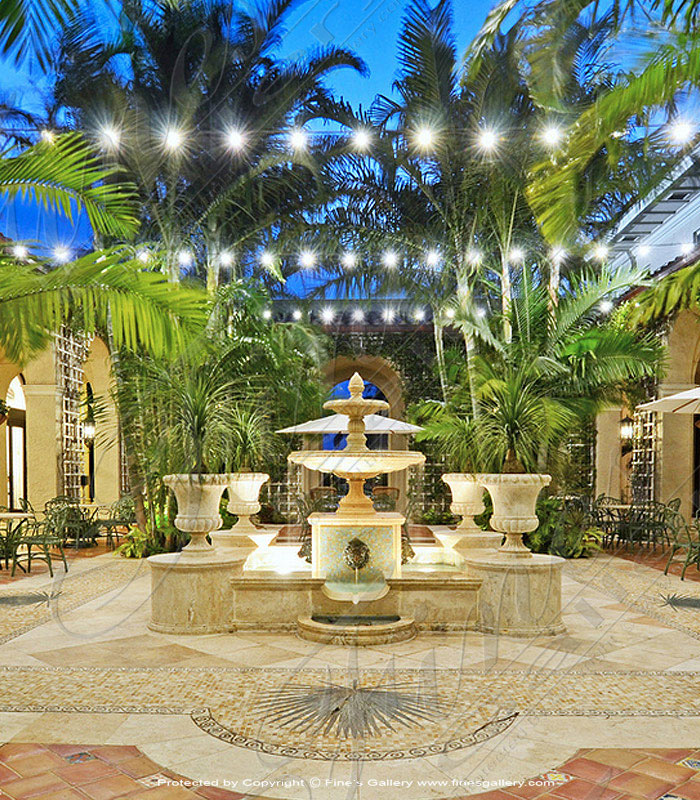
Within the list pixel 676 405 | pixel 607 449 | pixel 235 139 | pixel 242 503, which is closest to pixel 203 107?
pixel 235 139

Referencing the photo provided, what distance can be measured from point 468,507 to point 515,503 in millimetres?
2875

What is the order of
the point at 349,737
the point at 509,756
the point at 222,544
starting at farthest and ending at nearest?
the point at 222,544
the point at 349,737
the point at 509,756

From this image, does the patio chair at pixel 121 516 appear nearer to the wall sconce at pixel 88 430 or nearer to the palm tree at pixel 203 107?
the wall sconce at pixel 88 430

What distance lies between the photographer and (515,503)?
6719 millimetres

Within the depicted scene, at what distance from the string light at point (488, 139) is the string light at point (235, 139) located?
3.48m

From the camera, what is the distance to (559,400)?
10.6 metres

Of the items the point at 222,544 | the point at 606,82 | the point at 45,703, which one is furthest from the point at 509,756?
the point at 606,82

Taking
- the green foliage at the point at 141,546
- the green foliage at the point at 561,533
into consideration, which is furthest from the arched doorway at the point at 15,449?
the green foliage at the point at 561,533

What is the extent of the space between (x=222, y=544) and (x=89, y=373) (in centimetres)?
1069

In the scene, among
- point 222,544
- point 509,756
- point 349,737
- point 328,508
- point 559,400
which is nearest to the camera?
point 509,756

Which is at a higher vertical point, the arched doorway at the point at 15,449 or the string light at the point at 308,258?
the string light at the point at 308,258

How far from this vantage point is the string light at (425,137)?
35.9 ft

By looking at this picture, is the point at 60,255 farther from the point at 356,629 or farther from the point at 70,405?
the point at 70,405

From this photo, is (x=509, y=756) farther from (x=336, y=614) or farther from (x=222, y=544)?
(x=222, y=544)
